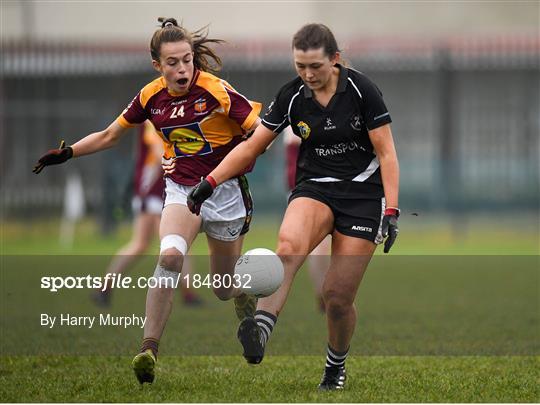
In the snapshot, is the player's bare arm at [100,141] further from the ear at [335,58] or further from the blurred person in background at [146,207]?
the blurred person in background at [146,207]

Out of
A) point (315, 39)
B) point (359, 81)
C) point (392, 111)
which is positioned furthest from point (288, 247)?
point (392, 111)

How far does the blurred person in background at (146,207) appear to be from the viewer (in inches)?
461

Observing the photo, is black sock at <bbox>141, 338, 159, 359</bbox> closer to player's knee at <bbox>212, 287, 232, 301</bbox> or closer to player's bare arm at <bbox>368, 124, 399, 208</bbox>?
player's knee at <bbox>212, 287, 232, 301</bbox>

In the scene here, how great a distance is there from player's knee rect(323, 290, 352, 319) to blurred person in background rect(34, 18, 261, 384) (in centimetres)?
78

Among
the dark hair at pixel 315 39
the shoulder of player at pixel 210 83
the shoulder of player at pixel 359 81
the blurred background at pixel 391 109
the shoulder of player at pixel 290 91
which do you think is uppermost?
the dark hair at pixel 315 39

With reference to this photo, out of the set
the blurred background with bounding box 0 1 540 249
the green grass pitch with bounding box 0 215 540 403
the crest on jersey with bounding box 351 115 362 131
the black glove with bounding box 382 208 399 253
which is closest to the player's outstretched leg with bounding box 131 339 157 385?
the green grass pitch with bounding box 0 215 540 403

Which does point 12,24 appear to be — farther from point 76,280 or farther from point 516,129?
point 76,280

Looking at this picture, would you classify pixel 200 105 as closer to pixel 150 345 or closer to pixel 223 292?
pixel 223 292

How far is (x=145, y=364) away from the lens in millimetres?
6930

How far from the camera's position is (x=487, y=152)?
23594mm

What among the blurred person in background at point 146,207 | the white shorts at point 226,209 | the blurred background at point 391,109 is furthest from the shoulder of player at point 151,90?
the blurred background at point 391,109

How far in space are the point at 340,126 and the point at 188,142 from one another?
4.09ft

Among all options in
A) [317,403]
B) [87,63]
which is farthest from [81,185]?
[317,403]

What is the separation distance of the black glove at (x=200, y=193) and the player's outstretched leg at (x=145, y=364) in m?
0.88
